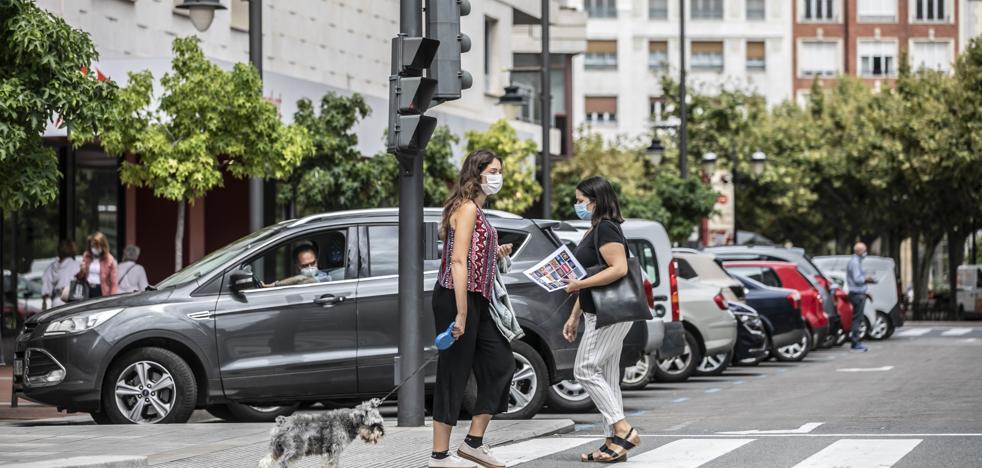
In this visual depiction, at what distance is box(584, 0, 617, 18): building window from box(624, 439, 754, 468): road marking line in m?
74.5

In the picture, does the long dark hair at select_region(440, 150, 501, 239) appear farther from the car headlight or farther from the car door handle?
the car headlight

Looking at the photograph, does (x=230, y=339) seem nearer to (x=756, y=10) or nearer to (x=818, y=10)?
(x=756, y=10)

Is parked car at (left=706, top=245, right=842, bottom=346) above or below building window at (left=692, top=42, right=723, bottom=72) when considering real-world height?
below

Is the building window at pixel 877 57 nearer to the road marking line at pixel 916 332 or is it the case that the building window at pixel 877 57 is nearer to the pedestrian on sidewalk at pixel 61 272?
the road marking line at pixel 916 332

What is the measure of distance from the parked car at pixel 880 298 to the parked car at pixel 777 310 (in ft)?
30.4

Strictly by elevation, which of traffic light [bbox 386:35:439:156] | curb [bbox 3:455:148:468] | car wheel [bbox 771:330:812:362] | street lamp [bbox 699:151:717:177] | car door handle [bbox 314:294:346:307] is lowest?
car wheel [bbox 771:330:812:362]

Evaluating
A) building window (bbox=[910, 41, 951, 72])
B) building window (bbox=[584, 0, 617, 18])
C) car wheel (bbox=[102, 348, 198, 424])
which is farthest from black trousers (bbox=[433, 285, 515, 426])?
building window (bbox=[910, 41, 951, 72])

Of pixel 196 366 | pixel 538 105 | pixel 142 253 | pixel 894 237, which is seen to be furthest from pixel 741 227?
pixel 196 366

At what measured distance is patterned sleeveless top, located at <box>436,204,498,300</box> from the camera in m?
10.4

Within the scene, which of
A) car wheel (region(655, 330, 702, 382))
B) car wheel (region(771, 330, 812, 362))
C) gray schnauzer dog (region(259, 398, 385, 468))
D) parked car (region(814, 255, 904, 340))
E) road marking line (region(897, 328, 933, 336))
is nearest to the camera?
gray schnauzer dog (region(259, 398, 385, 468))

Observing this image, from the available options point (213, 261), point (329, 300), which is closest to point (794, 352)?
point (329, 300)

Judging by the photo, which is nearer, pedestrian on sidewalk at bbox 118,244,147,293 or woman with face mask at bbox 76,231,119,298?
woman with face mask at bbox 76,231,119,298

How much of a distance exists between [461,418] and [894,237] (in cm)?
4826

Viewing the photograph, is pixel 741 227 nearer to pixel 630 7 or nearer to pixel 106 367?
pixel 630 7
